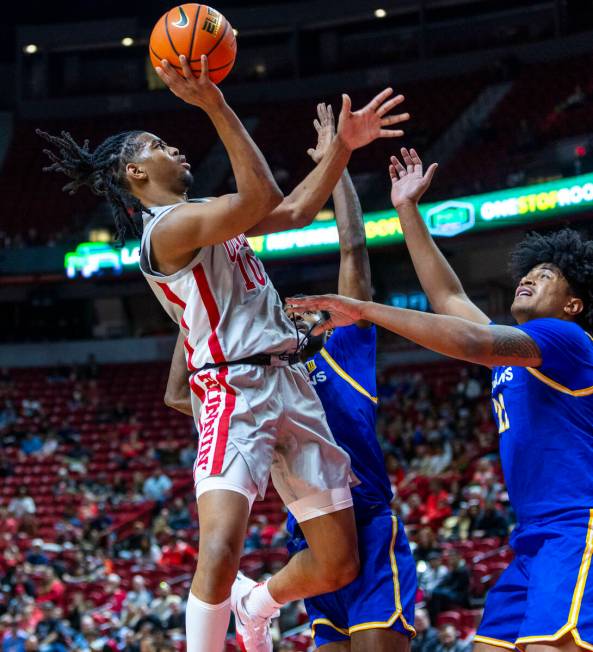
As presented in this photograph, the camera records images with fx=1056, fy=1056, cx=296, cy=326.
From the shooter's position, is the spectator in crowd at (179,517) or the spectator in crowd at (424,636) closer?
the spectator in crowd at (424,636)

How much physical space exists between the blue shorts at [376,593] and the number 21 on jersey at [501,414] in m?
0.73

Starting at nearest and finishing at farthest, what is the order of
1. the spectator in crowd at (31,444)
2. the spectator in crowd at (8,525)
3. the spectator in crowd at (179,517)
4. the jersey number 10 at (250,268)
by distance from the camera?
the jersey number 10 at (250,268) < the spectator in crowd at (179,517) < the spectator in crowd at (8,525) < the spectator in crowd at (31,444)

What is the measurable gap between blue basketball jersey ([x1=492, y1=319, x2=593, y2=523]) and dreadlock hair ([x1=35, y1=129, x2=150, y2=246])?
1.56 meters

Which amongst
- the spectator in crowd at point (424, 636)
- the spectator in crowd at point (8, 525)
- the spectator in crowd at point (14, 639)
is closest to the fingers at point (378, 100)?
the spectator in crowd at point (424, 636)

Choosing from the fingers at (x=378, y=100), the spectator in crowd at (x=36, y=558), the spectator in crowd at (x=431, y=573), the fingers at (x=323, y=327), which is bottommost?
the spectator in crowd at (x=36, y=558)

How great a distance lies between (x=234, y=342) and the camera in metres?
3.76

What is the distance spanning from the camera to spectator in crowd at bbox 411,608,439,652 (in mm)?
8102

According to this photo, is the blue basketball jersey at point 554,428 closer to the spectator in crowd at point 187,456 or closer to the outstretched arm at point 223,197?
the outstretched arm at point 223,197

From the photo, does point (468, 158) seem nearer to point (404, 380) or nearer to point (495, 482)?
point (404, 380)

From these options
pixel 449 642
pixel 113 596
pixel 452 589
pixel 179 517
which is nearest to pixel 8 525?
pixel 179 517

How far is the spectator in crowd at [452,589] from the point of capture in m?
9.20

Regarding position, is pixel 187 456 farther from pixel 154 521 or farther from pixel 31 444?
pixel 31 444

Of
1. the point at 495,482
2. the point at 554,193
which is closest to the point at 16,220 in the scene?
Answer: the point at 554,193

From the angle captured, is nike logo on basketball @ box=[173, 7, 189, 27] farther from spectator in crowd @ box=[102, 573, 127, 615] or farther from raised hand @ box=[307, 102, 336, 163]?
spectator in crowd @ box=[102, 573, 127, 615]
